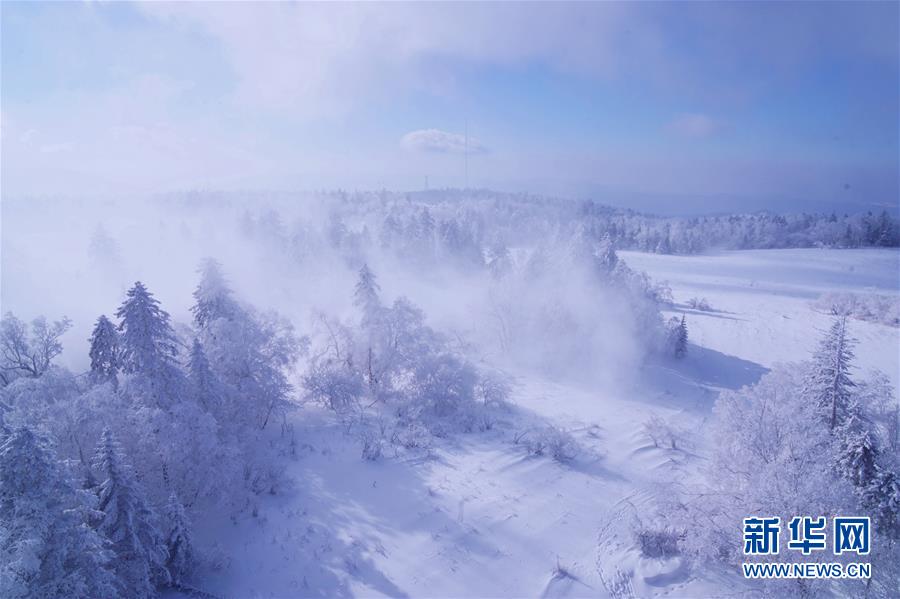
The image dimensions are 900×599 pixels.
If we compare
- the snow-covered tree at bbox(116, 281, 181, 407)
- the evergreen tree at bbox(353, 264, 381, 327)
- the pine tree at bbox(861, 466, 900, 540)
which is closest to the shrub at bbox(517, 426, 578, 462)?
the pine tree at bbox(861, 466, 900, 540)

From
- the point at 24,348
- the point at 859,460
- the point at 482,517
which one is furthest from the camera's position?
the point at 24,348

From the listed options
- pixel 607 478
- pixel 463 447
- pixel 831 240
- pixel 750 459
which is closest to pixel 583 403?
pixel 607 478

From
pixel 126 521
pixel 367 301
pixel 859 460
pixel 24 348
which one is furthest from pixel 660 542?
pixel 24 348

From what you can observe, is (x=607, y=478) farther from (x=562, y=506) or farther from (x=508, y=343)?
(x=508, y=343)

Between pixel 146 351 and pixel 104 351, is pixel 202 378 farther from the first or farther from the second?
pixel 104 351

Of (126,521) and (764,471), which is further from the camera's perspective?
(764,471)

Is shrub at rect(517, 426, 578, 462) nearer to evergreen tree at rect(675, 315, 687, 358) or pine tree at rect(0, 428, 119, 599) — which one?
pine tree at rect(0, 428, 119, 599)
